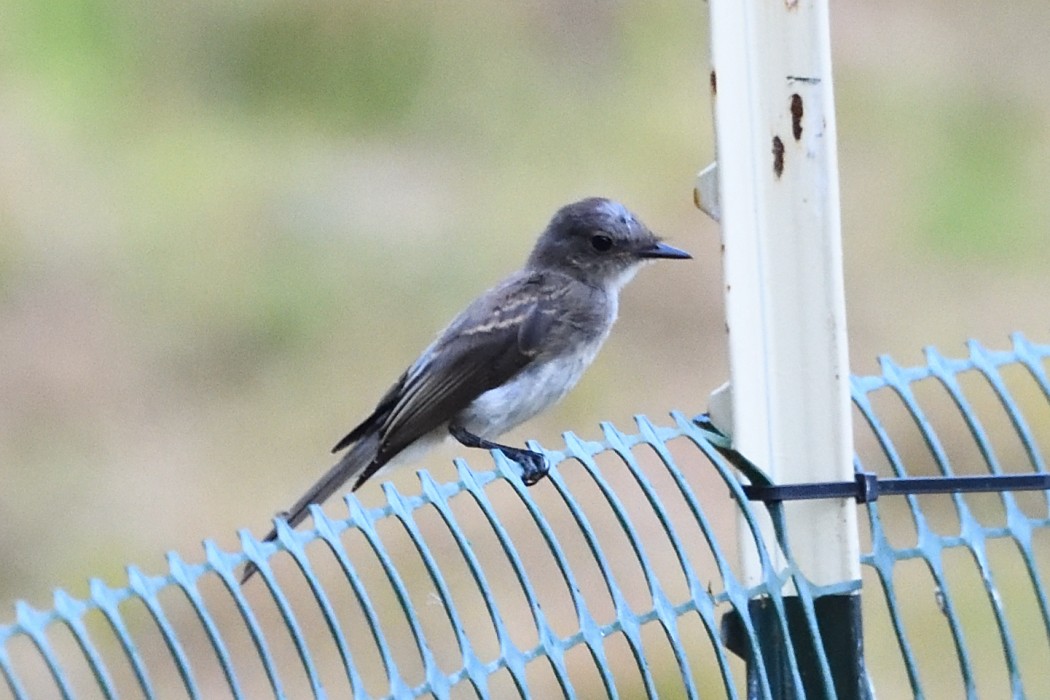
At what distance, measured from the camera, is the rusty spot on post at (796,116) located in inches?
120

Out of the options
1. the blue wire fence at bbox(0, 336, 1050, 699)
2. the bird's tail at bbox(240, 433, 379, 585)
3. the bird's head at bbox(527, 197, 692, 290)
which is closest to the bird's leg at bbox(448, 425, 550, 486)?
the blue wire fence at bbox(0, 336, 1050, 699)

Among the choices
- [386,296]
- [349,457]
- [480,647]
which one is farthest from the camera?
[386,296]

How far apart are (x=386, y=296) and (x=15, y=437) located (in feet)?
5.40

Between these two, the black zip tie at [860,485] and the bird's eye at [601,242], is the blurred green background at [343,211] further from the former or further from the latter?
the black zip tie at [860,485]

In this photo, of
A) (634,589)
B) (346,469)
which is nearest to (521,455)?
(346,469)

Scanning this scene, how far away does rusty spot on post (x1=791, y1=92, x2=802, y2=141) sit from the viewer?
3061mm

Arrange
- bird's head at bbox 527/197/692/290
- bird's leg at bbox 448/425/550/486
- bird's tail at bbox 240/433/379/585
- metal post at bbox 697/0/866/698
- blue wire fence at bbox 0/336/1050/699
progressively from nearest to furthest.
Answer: metal post at bbox 697/0/866/698 → bird's leg at bbox 448/425/550/486 → blue wire fence at bbox 0/336/1050/699 → bird's tail at bbox 240/433/379/585 → bird's head at bbox 527/197/692/290

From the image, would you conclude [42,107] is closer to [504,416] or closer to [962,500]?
[504,416]

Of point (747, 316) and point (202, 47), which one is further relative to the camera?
point (202, 47)

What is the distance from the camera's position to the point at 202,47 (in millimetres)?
9055

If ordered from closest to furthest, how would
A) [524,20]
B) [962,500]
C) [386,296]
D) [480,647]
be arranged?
[962,500] < [480,647] < [386,296] < [524,20]

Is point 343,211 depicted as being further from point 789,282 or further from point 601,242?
point 789,282

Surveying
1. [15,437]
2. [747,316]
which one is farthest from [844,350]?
[15,437]

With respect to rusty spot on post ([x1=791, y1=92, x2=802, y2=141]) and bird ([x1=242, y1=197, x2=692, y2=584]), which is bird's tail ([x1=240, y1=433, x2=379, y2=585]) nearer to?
bird ([x1=242, y1=197, x2=692, y2=584])
